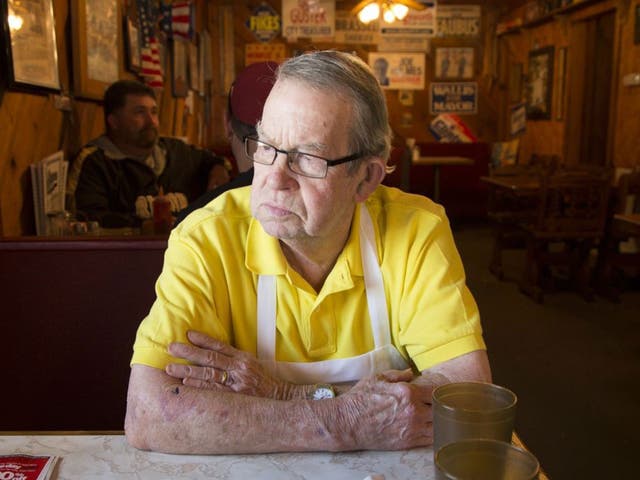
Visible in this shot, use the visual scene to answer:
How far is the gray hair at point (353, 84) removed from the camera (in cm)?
126

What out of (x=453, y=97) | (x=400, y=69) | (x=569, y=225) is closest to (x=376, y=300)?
(x=569, y=225)

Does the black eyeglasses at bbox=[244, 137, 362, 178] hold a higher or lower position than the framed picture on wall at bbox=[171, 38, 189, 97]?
lower

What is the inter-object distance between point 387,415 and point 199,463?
0.33 meters

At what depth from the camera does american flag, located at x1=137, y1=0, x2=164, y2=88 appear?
4727 millimetres

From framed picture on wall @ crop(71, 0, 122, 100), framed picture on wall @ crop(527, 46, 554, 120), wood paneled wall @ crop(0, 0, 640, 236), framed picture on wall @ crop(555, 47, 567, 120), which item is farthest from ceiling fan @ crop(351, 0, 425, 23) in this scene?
framed picture on wall @ crop(71, 0, 122, 100)

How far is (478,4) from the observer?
9.94 metres

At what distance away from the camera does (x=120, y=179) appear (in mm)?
3609

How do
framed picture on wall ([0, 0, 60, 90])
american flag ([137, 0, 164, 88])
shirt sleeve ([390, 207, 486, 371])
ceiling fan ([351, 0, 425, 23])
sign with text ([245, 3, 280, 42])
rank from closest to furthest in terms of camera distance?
1. shirt sleeve ([390, 207, 486, 371])
2. framed picture on wall ([0, 0, 60, 90])
3. american flag ([137, 0, 164, 88])
4. ceiling fan ([351, 0, 425, 23])
5. sign with text ([245, 3, 280, 42])

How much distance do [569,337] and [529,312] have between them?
60 centimetres

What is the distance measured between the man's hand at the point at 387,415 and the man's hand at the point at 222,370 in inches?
6.6

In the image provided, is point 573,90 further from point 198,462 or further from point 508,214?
point 198,462

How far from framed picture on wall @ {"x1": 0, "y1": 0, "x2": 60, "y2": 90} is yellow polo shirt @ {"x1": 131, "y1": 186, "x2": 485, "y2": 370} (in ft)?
4.95

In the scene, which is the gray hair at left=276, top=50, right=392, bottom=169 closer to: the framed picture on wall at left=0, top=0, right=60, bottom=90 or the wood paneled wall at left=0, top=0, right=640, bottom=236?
the wood paneled wall at left=0, top=0, right=640, bottom=236

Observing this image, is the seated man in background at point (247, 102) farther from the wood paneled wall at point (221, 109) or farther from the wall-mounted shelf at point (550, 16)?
the wall-mounted shelf at point (550, 16)
